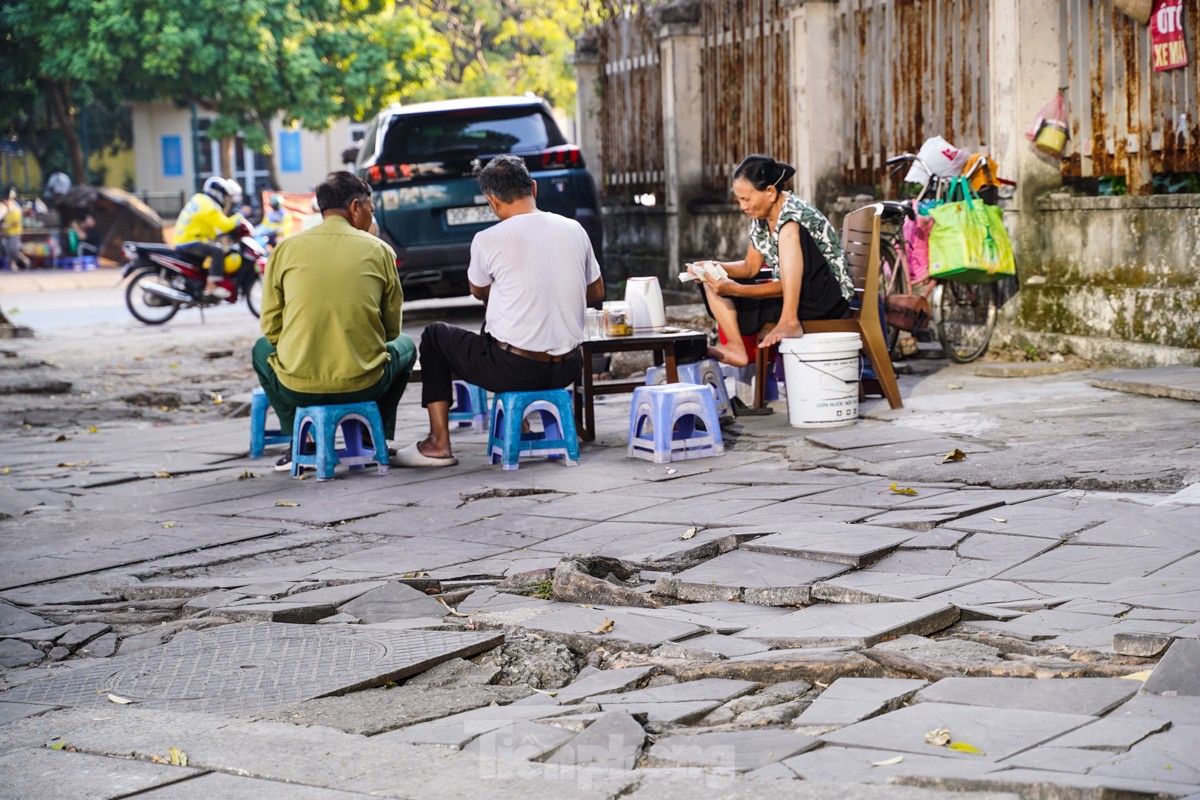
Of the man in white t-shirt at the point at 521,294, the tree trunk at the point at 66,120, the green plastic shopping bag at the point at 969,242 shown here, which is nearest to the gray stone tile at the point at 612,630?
the man in white t-shirt at the point at 521,294

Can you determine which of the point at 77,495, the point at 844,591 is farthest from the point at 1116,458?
the point at 77,495

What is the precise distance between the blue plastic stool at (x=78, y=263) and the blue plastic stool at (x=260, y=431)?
2382 cm

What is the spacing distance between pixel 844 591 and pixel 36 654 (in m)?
2.48

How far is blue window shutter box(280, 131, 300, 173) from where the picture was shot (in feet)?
137

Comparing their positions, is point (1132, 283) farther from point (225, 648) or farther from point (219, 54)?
point (219, 54)

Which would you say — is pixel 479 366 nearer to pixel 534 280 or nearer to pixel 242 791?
pixel 534 280

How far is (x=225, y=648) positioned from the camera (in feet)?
14.1

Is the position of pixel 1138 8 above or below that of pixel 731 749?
above

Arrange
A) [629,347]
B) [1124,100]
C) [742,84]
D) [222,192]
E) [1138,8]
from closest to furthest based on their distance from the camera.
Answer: [629,347]
[1138,8]
[1124,100]
[742,84]
[222,192]

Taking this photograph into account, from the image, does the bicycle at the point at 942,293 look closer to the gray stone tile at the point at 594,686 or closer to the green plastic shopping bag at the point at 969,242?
the green plastic shopping bag at the point at 969,242

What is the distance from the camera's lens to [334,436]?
286 inches

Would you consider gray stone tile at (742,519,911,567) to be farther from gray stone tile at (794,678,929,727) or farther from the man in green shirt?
the man in green shirt

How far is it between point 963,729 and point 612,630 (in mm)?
1295

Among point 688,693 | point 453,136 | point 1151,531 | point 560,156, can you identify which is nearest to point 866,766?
point 688,693
